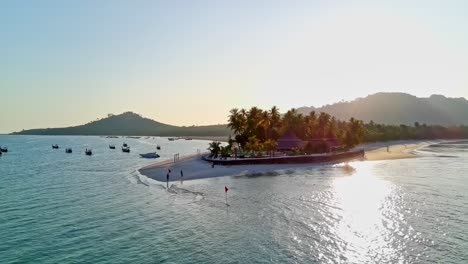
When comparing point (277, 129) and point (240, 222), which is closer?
point (240, 222)

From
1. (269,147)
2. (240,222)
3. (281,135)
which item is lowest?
(240,222)

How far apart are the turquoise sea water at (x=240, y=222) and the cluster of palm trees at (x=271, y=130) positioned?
36160mm

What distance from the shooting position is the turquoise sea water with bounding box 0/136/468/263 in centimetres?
2758

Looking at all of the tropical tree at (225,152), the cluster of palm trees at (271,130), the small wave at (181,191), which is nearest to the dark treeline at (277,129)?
the cluster of palm trees at (271,130)

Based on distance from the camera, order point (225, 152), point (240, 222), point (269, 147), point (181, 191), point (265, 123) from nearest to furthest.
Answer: point (240, 222) < point (181, 191) < point (225, 152) < point (269, 147) < point (265, 123)

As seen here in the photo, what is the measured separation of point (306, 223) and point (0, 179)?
6790 cm

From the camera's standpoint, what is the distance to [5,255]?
27797 millimetres

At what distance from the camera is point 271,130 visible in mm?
117938

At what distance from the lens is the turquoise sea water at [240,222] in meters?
27.6

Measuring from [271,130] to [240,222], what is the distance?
8268 cm

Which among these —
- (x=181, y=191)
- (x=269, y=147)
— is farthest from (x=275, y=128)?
(x=181, y=191)

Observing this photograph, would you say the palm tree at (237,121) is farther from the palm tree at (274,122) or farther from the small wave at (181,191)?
the small wave at (181,191)

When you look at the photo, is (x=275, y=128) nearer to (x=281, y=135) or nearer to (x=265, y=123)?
(x=281, y=135)

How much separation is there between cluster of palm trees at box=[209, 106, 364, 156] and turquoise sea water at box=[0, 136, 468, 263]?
36.2 metres
